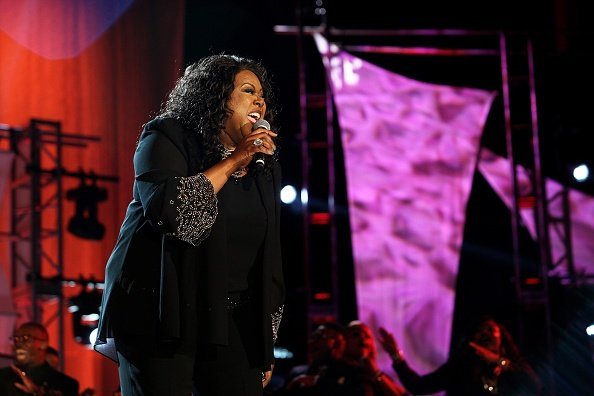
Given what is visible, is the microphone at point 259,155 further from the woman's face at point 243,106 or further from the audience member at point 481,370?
the audience member at point 481,370

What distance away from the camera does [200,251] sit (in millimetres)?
2113

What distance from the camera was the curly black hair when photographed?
2223 mm

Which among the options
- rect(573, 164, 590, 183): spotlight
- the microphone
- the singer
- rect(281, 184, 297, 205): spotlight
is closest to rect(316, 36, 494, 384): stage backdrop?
rect(281, 184, 297, 205): spotlight

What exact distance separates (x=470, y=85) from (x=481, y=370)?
385cm

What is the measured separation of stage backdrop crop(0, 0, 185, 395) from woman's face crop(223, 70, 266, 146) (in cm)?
399

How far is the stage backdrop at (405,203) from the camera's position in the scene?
818 centimetres

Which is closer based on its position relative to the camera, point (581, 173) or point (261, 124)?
point (261, 124)

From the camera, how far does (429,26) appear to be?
9281 millimetres

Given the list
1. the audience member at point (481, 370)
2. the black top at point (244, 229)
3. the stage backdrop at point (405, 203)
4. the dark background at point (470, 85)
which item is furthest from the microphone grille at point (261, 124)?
the stage backdrop at point (405, 203)

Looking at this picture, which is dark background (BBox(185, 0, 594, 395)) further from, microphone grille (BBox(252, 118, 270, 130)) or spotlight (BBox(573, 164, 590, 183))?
microphone grille (BBox(252, 118, 270, 130))

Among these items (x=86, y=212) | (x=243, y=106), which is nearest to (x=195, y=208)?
(x=243, y=106)

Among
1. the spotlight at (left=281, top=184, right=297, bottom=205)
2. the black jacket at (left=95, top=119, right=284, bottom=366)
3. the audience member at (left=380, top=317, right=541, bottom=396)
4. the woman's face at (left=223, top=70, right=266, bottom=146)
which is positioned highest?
the spotlight at (left=281, top=184, right=297, bottom=205)

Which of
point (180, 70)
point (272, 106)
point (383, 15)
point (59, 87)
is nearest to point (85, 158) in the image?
point (59, 87)

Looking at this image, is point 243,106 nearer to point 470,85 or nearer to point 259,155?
point 259,155
